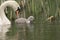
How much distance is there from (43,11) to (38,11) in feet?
0.95

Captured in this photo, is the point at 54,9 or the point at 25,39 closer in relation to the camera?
the point at 25,39

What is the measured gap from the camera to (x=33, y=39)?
22.3 feet

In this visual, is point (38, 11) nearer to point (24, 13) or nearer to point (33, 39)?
point (24, 13)

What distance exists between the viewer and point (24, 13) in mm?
15312

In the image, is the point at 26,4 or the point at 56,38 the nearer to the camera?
the point at 56,38

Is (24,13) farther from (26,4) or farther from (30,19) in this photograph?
(30,19)

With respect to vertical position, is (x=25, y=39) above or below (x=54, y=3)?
below

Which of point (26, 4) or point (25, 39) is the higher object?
point (26, 4)

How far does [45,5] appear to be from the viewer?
14906mm

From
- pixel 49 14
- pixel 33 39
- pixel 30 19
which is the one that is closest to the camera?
pixel 33 39

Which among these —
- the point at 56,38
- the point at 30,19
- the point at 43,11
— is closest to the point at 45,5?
the point at 43,11

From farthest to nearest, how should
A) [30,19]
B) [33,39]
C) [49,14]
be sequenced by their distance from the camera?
[49,14], [30,19], [33,39]

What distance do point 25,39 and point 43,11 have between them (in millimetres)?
8321

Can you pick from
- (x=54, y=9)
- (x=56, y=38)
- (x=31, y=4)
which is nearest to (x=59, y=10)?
(x=54, y=9)
